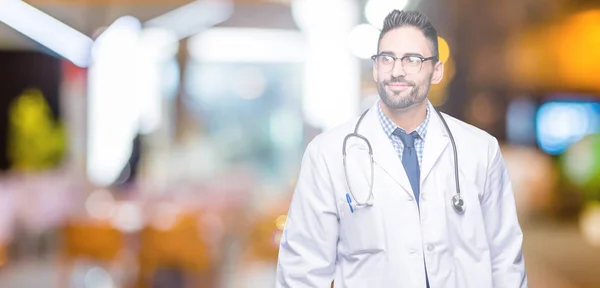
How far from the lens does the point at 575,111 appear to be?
8.80 meters

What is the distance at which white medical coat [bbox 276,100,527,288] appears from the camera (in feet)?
5.40

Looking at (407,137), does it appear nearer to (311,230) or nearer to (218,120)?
(311,230)

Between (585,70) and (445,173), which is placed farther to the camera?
(585,70)

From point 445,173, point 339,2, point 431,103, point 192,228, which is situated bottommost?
point 192,228

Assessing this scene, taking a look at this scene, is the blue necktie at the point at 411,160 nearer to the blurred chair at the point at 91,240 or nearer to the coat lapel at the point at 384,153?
the coat lapel at the point at 384,153

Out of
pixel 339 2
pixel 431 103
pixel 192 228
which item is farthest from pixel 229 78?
pixel 431 103

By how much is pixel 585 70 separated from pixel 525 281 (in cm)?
769

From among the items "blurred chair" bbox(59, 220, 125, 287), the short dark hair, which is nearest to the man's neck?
the short dark hair

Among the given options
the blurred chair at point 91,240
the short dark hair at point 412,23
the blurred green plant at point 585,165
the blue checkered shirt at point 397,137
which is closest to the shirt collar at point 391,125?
the blue checkered shirt at point 397,137

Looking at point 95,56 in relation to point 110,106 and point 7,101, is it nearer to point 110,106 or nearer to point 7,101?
point 110,106

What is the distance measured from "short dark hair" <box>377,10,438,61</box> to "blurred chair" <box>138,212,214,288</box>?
316 centimetres

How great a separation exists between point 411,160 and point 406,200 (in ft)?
0.28

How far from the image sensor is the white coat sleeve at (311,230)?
65.9 inches

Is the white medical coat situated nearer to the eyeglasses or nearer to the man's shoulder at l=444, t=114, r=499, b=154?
the man's shoulder at l=444, t=114, r=499, b=154
